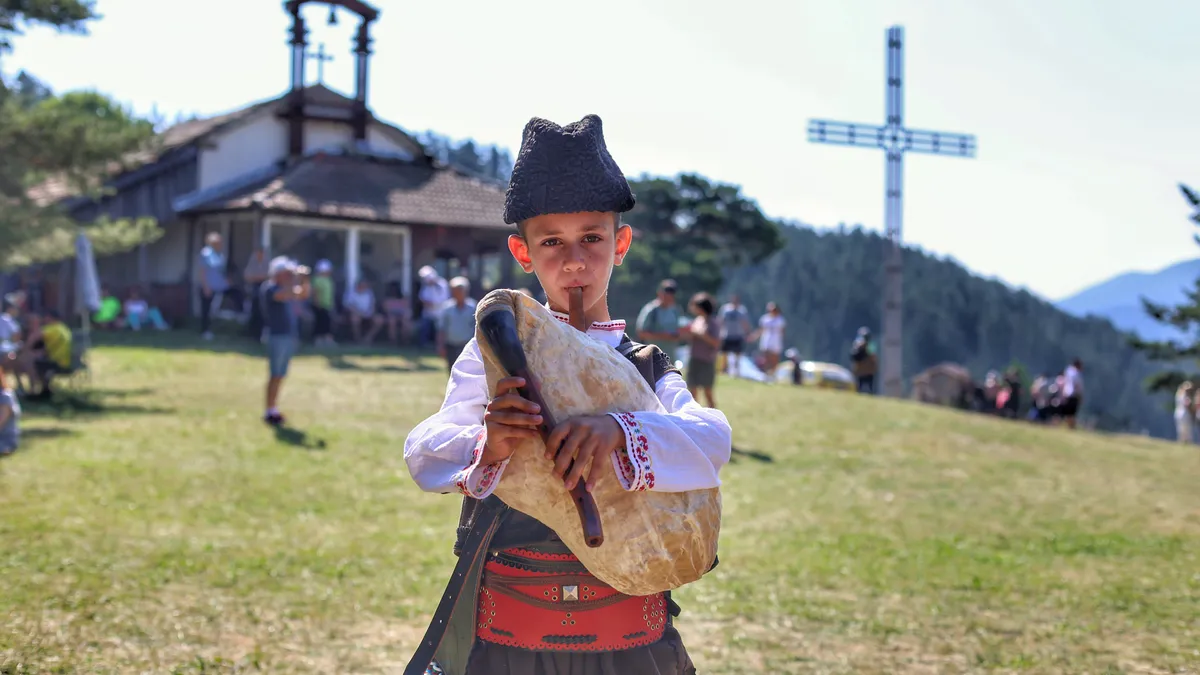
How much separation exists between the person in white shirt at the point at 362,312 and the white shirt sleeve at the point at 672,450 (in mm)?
21327

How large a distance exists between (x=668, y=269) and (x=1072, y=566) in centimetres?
3778

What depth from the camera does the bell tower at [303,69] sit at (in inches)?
1024

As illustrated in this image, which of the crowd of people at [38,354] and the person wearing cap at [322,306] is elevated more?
the person wearing cap at [322,306]

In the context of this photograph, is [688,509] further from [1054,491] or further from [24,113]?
[24,113]

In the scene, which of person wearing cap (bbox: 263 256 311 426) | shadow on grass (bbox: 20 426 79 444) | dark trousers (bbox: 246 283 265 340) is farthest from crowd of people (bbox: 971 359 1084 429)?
shadow on grass (bbox: 20 426 79 444)

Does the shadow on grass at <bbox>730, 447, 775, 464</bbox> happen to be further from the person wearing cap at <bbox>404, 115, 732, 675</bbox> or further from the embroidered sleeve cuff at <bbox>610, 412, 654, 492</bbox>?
the embroidered sleeve cuff at <bbox>610, 412, 654, 492</bbox>

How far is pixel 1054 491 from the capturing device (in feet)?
41.1

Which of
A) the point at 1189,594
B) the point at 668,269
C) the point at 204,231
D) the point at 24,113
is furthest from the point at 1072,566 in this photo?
the point at 668,269

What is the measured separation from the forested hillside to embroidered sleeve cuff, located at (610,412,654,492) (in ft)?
236

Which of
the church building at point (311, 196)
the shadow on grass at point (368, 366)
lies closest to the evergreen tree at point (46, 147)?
the shadow on grass at point (368, 366)

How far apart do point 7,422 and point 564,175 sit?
970cm

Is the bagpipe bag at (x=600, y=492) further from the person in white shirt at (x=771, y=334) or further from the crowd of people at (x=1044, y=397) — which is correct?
the crowd of people at (x=1044, y=397)

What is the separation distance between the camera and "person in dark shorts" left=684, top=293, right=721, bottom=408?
1309 centimetres

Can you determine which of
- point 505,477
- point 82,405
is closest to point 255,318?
point 82,405
